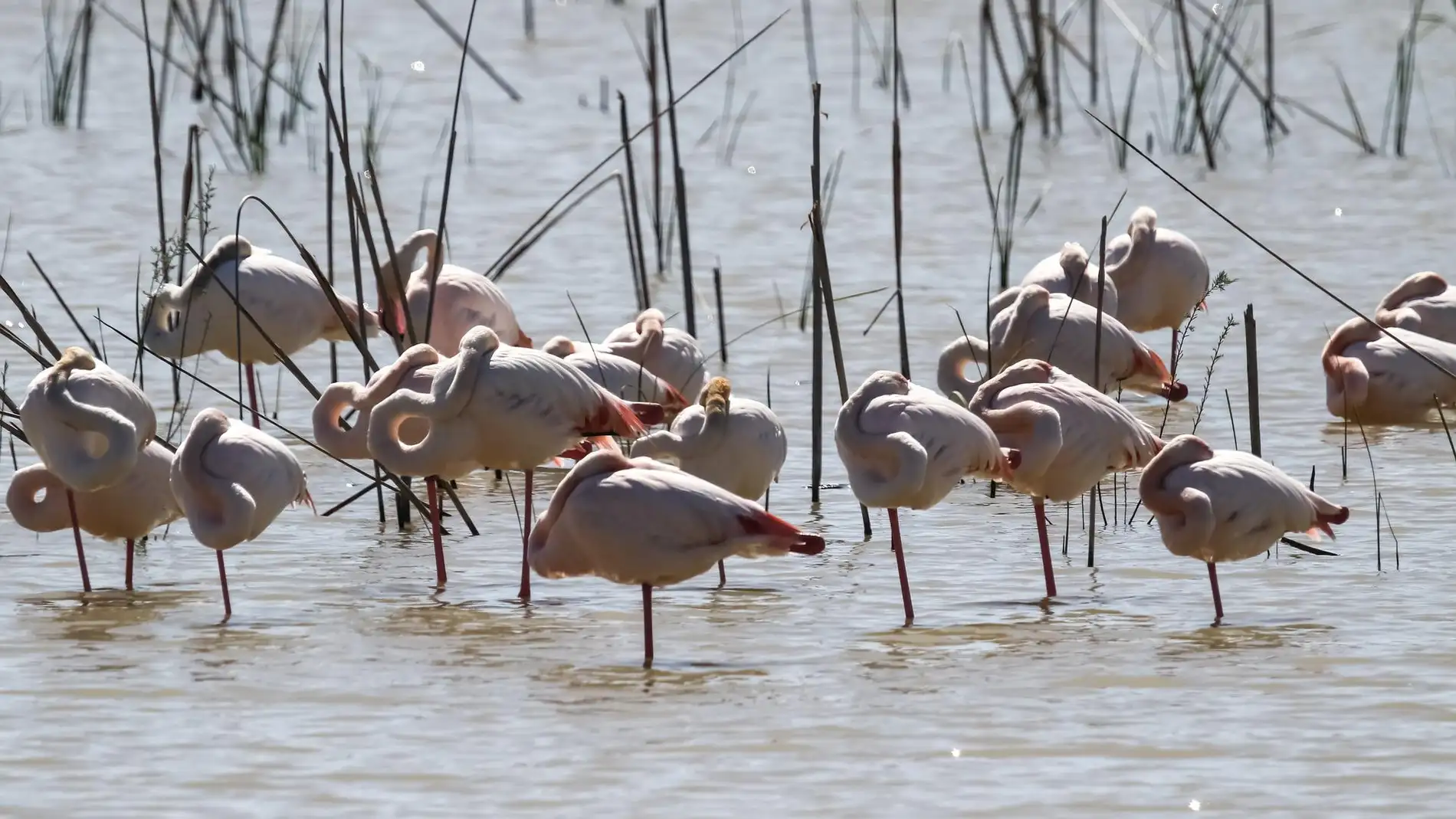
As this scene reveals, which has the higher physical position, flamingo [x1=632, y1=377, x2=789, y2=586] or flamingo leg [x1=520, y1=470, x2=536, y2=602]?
flamingo [x1=632, y1=377, x2=789, y2=586]

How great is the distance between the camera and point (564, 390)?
6641mm

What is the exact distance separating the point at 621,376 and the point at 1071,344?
1.80m

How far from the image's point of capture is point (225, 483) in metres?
6.05

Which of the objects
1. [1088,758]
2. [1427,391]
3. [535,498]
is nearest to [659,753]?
[1088,758]

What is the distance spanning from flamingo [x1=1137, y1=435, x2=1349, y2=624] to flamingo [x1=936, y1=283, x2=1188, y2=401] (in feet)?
6.58

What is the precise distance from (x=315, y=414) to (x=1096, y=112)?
10430mm

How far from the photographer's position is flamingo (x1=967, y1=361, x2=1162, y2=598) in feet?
21.0

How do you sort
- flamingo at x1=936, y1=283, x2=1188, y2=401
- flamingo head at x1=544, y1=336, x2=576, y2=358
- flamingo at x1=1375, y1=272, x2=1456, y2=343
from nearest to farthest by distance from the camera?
flamingo head at x1=544, y1=336, x2=576, y2=358, flamingo at x1=936, y1=283, x2=1188, y2=401, flamingo at x1=1375, y1=272, x2=1456, y2=343

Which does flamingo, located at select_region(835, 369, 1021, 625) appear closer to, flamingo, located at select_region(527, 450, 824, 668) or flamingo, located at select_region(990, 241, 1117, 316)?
flamingo, located at select_region(527, 450, 824, 668)

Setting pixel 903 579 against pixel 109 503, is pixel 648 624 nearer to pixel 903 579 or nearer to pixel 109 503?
pixel 903 579

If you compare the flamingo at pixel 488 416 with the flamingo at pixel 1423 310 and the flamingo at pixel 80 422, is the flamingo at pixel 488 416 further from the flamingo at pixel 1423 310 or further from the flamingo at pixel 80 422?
the flamingo at pixel 1423 310

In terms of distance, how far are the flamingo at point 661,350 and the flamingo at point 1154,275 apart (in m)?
2.37

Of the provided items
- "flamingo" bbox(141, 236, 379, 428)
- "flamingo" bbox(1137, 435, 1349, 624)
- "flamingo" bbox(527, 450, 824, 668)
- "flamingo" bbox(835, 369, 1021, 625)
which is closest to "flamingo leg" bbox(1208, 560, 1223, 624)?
"flamingo" bbox(1137, 435, 1349, 624)

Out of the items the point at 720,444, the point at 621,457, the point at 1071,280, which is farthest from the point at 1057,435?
the point at 1071,280
